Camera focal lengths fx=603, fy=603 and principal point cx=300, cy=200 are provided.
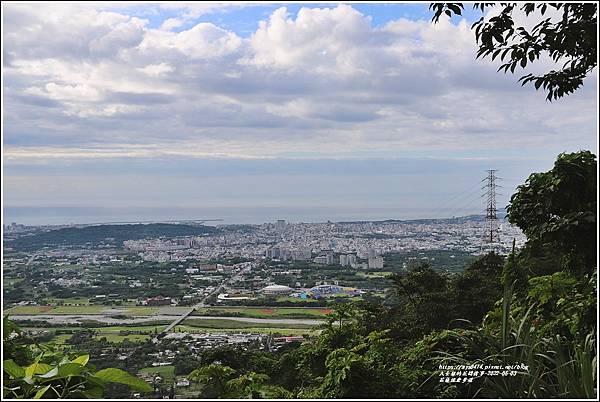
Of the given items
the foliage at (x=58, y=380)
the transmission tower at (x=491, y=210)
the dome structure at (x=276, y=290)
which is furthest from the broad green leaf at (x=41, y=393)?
the transmission tower at (x=491, y=210)

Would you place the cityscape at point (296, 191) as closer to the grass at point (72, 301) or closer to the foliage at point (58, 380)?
the grass at point (72, 301)

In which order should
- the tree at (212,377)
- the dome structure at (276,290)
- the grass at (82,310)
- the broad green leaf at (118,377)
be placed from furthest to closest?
the dome structure at (276,290) → the grass at (82,310) → the tree at (212,377) → the broad green leaf at (118,377)

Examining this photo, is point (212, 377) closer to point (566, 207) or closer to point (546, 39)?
point (566, 207)

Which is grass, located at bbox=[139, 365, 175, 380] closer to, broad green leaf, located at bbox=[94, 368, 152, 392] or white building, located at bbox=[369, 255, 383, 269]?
broad green leaf, located at bbox=[94, 368, 152, 392]

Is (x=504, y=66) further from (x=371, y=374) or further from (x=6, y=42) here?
(x=6, y=42)

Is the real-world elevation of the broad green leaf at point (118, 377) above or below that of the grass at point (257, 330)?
below

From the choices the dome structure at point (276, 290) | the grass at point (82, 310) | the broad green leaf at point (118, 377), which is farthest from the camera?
the dome structure at point (276, 290)

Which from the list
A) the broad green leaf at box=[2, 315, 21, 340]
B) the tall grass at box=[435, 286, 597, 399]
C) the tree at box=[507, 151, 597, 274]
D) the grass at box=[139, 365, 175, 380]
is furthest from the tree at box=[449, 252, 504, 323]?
the broad green leaf at box=[2, 315, 21, 340]
